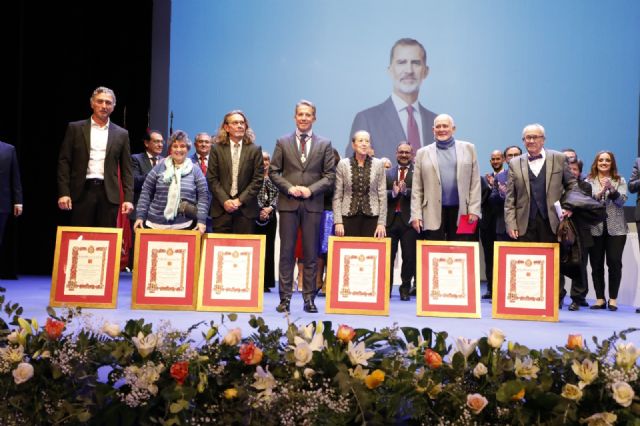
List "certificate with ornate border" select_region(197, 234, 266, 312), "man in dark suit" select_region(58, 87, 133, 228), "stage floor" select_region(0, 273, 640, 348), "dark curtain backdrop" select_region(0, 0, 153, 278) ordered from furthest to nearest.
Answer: "dark curtain backdrop" select_region(0, 0, 153, 278) < "man in dark suit" select_region(58, 87, 133, 228) < "certificate with ornate border" select_region(197, 234, 266, 312) < "stage floor" select_region(0, 273, 640, 348)

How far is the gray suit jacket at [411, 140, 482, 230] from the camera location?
470cm

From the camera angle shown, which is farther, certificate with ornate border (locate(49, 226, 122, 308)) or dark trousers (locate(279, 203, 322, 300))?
dark trousers (locate(279, 203, 322, 300))

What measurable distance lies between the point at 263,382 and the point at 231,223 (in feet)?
8.66

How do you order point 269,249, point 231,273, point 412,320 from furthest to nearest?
1. point 269,249
2. point 231,273
3. point 412,320

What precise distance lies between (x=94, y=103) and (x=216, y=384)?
2970mm

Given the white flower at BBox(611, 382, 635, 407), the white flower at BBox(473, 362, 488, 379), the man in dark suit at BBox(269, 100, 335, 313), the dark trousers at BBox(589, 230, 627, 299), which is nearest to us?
the white flower at BBox(611, 382, 635, 407)

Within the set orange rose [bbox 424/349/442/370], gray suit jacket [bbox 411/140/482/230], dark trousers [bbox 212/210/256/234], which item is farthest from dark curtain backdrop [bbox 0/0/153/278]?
orange rose [bbox 424/349/442/370]

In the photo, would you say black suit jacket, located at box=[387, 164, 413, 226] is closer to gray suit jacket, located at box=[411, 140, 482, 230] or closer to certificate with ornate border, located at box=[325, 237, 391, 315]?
gray suit jacket, located at box=[411, 140, 482, 230]

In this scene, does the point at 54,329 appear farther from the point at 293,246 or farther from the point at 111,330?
the point at 293,246

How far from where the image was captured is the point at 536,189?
469cm

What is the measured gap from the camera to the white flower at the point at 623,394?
A: 6.63ft

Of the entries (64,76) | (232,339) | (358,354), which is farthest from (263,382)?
(64,76)

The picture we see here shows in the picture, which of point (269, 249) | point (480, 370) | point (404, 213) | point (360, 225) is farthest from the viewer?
point (269, 249)

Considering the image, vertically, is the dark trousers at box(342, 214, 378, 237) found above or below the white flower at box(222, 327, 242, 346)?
above
